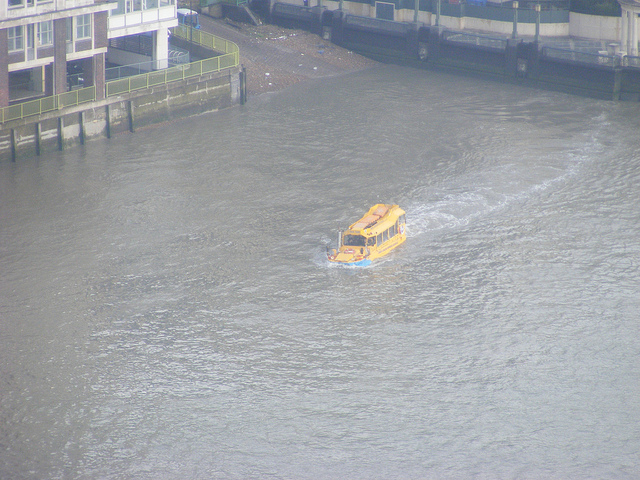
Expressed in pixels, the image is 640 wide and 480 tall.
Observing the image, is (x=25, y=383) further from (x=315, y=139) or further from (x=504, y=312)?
(x=315, y=139)

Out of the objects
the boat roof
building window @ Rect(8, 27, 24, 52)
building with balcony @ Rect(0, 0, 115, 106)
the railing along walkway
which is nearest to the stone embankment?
the railing along walkway

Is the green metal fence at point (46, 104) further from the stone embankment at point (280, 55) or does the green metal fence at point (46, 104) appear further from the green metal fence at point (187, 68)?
the stone embankment at point (280, 55)

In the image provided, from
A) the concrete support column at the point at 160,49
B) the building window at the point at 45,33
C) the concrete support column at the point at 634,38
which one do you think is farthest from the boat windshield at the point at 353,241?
the concrete support column at the point at 634,38

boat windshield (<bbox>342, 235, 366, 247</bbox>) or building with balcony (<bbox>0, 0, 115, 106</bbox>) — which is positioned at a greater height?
building with balcony (<bbox>0, 0, 115, 106</bbox>)

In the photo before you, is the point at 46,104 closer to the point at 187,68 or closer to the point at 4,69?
the point at 4,69

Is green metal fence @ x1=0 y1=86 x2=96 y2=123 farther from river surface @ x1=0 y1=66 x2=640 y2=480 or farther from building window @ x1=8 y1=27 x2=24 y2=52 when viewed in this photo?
building window @ x1=8 y1=27 x2=24 y2=52
